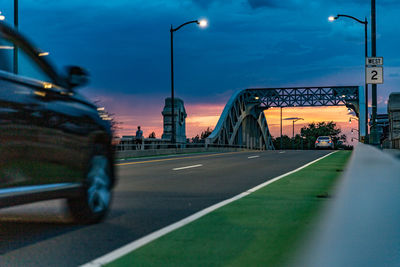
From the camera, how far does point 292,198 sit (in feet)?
29.5

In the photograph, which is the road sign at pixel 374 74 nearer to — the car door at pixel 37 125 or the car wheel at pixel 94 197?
the car wheel at pixel 94 197

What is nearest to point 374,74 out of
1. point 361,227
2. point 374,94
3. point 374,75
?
point 374,75

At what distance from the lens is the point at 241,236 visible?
5.64 metres

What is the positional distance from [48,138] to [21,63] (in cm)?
78

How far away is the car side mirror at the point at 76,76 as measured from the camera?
5.91 metres

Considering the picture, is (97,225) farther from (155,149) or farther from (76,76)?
(155,149)

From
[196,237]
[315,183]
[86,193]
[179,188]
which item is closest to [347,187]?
[196,237]

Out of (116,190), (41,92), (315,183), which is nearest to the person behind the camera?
(41,92)

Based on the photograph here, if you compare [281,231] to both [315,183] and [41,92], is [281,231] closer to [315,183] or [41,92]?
[41,92]

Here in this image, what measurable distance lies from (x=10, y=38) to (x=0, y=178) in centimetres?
136

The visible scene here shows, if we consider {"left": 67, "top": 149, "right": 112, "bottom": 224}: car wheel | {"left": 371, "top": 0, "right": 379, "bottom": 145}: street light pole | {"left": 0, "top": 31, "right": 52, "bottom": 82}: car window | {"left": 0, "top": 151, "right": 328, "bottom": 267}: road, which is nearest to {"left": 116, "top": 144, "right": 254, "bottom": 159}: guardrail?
{"left": 371, "top": 0, "right": 379, "bottom": 145}: street light pole

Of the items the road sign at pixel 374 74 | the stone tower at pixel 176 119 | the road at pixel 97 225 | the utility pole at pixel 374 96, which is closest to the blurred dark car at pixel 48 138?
the road at pixel 97 225

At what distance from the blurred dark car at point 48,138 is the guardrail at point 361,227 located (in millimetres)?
2621

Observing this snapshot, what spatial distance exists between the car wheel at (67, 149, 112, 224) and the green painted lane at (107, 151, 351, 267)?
3.62 feet
